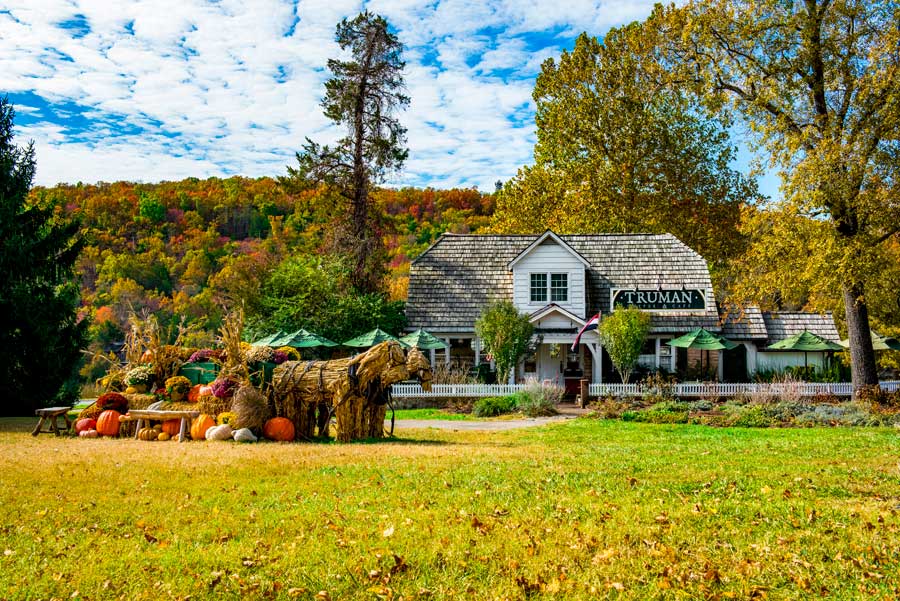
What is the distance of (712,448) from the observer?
14.8 m

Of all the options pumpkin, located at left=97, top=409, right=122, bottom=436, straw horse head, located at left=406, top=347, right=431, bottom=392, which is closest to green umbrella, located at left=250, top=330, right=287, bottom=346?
pumpkin, located at left=97, top=409, right=122, bottom=436

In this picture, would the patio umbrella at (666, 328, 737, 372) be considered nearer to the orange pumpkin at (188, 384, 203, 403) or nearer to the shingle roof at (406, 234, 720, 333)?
the shingle roof at (406, 234, 720, 333)

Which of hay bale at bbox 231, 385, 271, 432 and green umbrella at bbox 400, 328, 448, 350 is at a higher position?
green umbrella at bbox 400, 328, 448, 350

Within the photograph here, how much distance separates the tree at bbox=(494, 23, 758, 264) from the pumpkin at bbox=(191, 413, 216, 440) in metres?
31.4

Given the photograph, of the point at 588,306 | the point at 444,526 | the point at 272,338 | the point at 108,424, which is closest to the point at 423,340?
the point at 272,338

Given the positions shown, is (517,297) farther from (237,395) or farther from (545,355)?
(237,395)

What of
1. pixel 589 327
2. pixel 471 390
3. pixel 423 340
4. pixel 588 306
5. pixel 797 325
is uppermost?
pixel 588 306

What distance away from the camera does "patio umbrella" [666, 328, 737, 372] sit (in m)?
29.8

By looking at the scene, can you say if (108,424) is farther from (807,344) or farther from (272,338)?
(807,344)

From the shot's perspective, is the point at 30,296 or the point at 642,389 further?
the point at 642,389

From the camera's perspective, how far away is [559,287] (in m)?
33.3

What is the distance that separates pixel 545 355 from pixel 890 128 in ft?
51.8

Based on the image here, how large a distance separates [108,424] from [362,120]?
2530 cm

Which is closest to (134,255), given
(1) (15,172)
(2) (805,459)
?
(1) (15,172)
